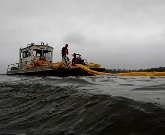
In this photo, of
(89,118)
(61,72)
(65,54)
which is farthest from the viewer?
(65,54)

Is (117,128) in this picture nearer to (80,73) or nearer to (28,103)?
(28,103)

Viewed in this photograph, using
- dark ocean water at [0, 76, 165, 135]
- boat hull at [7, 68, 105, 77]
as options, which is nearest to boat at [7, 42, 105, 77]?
boat hull at [7, 68, 105, 77]

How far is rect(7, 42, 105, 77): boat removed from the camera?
1420cm

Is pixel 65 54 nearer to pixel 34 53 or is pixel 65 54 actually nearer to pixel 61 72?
pixel 61 72

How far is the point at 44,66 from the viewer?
16.5m

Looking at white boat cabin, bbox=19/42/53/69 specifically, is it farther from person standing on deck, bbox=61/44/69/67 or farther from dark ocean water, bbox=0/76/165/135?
dark ocean water, bbox=0/76/165/135

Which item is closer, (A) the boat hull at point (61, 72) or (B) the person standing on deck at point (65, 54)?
(A) the boat hull at point (61, 72)

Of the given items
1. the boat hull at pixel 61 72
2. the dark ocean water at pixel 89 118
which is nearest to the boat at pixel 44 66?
the boat hull at pixel 61 72

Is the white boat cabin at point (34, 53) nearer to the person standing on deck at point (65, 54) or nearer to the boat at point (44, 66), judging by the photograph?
the boat at point (44, 66)

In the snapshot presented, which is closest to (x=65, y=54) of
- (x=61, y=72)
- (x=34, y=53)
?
(x=61, y=72)

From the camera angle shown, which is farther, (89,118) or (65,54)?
(65,54)

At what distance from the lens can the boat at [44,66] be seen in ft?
46.6

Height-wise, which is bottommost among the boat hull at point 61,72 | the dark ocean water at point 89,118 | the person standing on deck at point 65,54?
the dark ocean water at point 89,118

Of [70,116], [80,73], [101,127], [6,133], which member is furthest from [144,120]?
[80,73]
